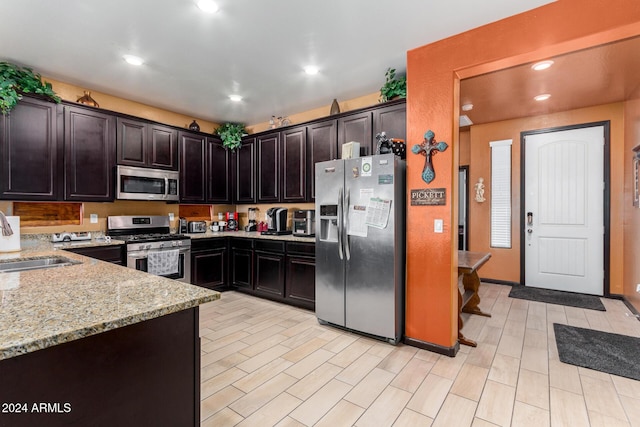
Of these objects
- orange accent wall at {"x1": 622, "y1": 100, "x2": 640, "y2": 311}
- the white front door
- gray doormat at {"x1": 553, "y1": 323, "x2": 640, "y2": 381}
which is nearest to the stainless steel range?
gray doormat at {"x1": 553, "y1": 323, "x2": 640, "y2": 381}

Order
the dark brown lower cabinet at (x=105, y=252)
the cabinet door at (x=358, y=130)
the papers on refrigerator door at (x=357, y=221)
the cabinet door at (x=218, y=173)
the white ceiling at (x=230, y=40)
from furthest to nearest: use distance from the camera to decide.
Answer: the cabinet door at (x=218, y=173)
the cabinet door at (x=358, y=130)
the dark brown lower cabinet at (x=105, y=252)
the papers on refrigerator door at (x=357, y=221)
the white ceiling at (x=230, y=40)

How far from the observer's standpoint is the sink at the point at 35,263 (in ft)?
7.06

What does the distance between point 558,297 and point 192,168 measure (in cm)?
551

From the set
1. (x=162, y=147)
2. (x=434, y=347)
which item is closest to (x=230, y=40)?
(x=162, y=147)

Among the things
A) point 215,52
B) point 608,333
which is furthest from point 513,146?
point 215,52

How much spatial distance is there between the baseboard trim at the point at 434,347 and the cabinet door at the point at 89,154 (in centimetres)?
376

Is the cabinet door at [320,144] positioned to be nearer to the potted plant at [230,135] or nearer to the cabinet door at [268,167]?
the cabinet door at [268,167]

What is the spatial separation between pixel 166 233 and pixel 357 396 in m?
3.55

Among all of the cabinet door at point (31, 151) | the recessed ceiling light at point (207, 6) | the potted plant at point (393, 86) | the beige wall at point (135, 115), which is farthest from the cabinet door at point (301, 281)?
the cabinet door at point (31, 151)

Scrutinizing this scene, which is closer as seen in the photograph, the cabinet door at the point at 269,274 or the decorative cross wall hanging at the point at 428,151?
the decorative cross wall hanging at the point at 428,151

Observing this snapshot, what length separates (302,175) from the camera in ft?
14.0

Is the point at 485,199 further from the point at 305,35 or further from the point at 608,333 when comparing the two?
the point at 305,35

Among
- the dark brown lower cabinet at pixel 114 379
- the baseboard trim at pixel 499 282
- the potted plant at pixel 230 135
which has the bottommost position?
the baseboard trim at pixel 499 282

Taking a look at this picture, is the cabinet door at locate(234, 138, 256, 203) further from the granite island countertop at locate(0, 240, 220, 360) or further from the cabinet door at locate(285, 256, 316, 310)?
the granite island countertop at locate(0, 240, 220, 360)
